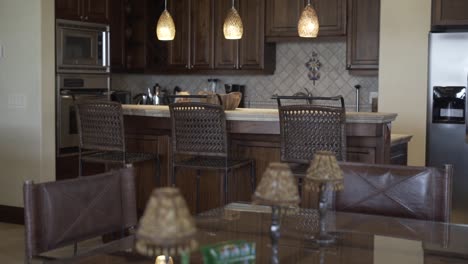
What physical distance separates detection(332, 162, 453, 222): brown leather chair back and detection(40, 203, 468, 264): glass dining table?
100mm

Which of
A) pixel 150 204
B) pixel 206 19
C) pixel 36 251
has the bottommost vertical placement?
pixel 36 251

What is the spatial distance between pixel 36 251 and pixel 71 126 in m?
4.33

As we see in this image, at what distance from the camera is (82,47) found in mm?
6043

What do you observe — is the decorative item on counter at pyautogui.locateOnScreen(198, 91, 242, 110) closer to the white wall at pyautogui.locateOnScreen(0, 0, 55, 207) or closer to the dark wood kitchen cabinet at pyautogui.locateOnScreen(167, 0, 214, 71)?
the white wall at pyautogui.locateOnScreen(0, 0, 55, 207)

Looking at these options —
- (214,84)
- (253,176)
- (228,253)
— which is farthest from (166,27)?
(228,253)

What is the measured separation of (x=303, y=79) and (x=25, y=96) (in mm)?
2819

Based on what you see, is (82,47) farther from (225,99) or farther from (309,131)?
(309,131)

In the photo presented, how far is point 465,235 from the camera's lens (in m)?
1.83

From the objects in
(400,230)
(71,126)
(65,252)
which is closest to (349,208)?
(400,230)

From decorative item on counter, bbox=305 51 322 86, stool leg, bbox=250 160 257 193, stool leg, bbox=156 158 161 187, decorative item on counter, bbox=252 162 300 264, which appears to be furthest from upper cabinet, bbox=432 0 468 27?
decorative item on counter, bbox=252 162 300 264

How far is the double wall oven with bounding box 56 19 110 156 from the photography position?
18.8 ft

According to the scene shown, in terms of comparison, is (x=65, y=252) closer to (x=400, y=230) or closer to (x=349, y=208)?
(x=349, y=208)

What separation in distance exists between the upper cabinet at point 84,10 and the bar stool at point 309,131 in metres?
2.90

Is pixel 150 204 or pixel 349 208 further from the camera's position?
pixel 349 208
